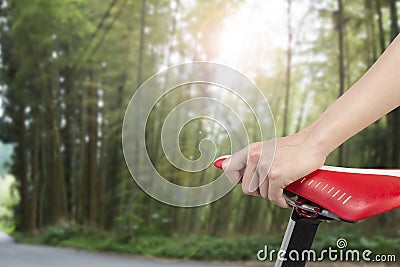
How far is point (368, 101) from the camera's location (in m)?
0.26

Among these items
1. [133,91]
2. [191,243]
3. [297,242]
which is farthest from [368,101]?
[133,91]

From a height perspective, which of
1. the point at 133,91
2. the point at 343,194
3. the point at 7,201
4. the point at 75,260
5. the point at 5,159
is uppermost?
the point at 343,194

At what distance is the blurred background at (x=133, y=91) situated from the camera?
371 cm

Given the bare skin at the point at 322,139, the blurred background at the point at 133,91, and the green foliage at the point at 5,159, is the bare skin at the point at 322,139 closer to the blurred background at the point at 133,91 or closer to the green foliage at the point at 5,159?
the blurred background at the point at 133,91

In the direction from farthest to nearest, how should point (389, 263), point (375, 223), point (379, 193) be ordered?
point (375, 223)
point (389, 263)
point (379, 193)

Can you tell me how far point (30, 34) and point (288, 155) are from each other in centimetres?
399

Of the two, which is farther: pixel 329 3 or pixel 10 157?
pixel 10 157

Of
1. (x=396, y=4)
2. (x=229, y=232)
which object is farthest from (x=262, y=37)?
(x=229, y=232)

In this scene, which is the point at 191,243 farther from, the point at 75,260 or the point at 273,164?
the point at 273,164

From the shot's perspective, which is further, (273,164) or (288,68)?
(288,68)

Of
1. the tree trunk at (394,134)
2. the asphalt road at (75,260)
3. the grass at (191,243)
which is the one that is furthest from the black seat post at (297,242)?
the tree trunk at (394,134)

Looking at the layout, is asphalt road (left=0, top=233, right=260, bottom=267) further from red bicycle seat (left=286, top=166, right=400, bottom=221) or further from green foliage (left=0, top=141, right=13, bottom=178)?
red bicycle seat (left=286, top=166, right=400, bottom=221)

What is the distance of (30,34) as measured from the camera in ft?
13.2

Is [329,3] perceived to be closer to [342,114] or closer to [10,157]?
[10,157]
